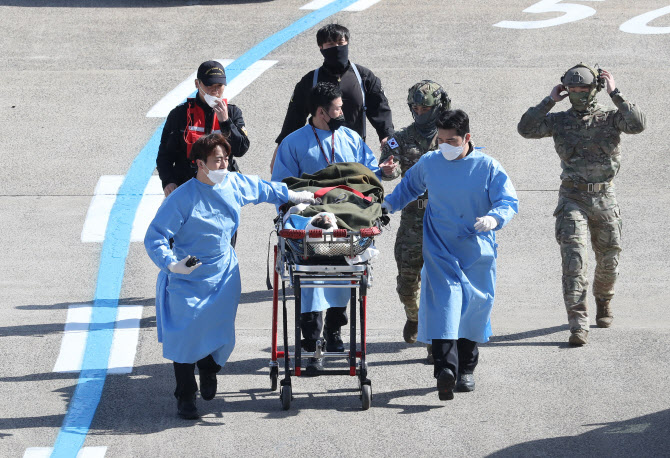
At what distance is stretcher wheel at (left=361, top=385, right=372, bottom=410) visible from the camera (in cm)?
700

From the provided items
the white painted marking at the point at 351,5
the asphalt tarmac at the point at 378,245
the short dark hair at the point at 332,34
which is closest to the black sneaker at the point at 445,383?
the asphalt tarmac at the point at 378,245

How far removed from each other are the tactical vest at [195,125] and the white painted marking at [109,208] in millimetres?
2390

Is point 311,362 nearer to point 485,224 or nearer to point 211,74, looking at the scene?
point 485,224

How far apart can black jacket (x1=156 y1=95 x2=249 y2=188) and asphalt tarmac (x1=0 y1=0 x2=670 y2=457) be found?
1256mm

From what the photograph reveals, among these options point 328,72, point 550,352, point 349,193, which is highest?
point 328,72

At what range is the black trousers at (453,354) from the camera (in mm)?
6973

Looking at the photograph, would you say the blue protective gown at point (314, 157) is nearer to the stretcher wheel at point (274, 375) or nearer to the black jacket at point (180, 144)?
the black jacket at point (180, 144)

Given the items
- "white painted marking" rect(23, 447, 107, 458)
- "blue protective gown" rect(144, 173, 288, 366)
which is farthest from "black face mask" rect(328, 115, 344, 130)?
"white painted marking" rect(23, 447, 107, 458)

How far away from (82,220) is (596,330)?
16.3ft

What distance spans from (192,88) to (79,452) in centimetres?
736

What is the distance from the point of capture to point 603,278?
8.35 m

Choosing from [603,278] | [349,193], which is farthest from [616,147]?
[349,193]

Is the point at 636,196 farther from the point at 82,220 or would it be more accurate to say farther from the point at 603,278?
the point at 82,220

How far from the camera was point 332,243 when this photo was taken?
6.64m
